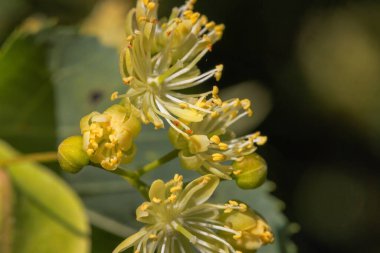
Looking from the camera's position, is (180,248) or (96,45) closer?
(180,248)

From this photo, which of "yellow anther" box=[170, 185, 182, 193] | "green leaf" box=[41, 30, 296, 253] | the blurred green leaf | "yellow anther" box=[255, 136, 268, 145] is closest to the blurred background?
"green leaf" box=[41, 30, 296, 253]

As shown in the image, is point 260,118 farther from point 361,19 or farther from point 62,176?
point 62,176

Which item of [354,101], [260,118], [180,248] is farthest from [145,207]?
[354,101]

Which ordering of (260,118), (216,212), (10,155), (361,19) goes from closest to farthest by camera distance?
(216,212) → (10,155) → (260,118) → (361,19)

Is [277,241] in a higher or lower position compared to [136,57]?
lower

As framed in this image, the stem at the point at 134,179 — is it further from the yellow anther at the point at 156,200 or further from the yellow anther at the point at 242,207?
the yellow anther at the point at 242,207

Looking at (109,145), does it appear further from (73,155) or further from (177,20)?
(177,20)

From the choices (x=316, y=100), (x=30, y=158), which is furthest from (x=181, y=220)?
(x=316, y=100)
